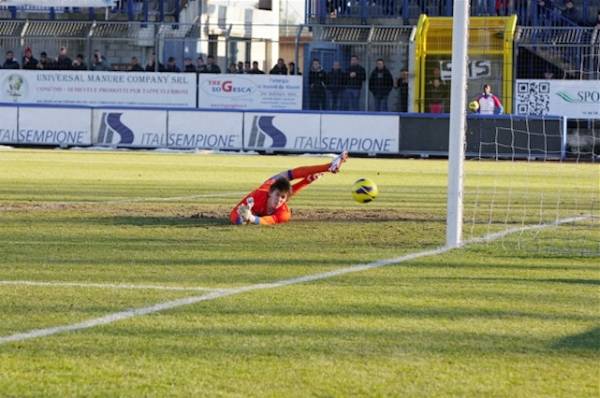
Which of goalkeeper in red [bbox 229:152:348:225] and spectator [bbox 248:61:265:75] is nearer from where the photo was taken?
goalkeeper in red [bbox 229:152:348:225]

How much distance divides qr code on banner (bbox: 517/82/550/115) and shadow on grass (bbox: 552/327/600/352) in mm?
29922

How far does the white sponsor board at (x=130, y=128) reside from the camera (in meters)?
34.0

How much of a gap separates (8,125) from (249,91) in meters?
8.37

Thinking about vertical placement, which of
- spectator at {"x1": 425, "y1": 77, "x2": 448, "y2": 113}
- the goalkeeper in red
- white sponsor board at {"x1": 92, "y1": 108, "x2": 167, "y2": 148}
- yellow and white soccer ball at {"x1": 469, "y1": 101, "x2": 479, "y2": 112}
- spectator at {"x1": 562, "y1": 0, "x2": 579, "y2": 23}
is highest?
spectator at {"x1": 562, "y1": 0, "x2": 579, "y2": 23}

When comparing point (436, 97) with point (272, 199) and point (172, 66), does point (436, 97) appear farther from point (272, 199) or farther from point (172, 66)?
point (272, 199)

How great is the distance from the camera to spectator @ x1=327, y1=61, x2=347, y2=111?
3775 centimetres

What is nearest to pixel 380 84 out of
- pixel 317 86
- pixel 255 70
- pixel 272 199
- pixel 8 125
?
pixel 317 86

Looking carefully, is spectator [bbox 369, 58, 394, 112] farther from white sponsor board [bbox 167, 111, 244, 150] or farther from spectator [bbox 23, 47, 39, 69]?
spectator [bbox 23, 47, 39, 69]

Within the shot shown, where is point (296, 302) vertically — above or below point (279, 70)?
below

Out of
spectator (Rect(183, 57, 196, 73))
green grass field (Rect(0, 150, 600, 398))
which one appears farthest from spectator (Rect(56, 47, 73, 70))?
green grass field (Rect(0, 150, 600, 398))

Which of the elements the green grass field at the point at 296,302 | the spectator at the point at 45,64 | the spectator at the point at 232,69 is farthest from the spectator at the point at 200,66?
the green grass field at the point at 296,302

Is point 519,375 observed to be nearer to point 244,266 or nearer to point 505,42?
point 244,266

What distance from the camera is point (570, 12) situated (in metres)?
39.5

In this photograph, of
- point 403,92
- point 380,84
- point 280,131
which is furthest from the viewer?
point 403,92
